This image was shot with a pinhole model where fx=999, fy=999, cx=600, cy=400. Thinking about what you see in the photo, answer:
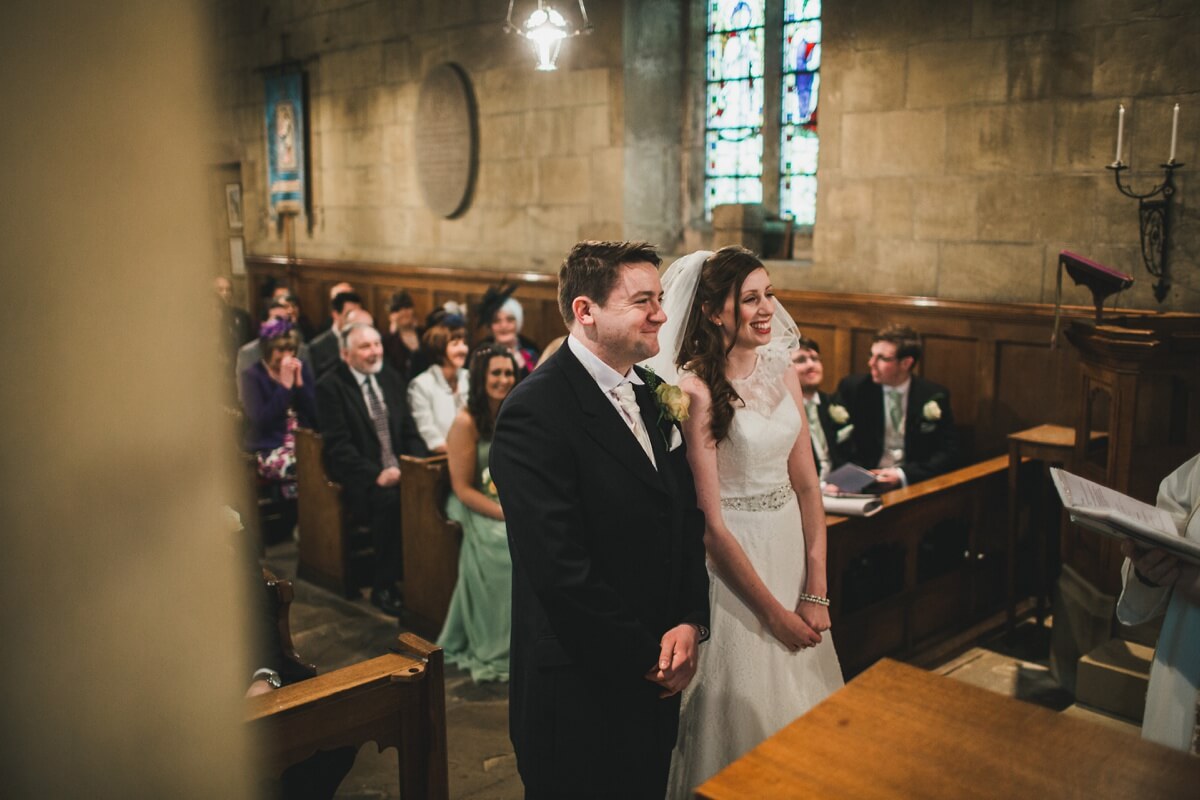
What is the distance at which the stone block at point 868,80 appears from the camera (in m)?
5.61

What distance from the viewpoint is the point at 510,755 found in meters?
3.57

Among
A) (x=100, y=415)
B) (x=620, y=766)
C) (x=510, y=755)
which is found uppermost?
(x=100, y=415)

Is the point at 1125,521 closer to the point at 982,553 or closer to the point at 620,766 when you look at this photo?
the point at 620,766

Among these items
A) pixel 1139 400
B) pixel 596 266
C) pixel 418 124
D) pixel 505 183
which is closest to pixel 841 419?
pixel 1139 400

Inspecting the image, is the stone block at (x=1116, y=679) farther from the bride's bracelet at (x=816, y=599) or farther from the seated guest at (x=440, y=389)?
the seated guest at (x=440, y=389)

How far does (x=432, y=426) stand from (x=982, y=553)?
9.20 feet

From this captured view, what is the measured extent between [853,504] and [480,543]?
62.4 inches

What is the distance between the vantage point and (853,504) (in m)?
3.72

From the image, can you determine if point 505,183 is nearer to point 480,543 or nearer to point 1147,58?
point 480,543

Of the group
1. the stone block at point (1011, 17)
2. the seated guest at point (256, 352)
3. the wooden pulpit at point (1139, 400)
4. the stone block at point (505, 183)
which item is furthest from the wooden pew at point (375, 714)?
the stone block at point (505, 183)

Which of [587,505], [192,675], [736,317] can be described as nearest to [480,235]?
[736,317]

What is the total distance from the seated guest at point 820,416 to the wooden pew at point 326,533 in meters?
2.15

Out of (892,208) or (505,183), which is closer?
(892,208)

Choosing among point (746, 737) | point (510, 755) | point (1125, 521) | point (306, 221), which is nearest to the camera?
point (1125, 521)
